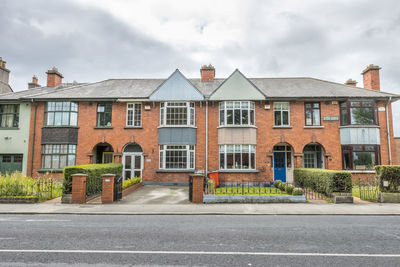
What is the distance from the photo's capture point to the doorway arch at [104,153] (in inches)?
808

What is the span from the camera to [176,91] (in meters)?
19.3

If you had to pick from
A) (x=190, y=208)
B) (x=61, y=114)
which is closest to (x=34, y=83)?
(x=61, y=114)

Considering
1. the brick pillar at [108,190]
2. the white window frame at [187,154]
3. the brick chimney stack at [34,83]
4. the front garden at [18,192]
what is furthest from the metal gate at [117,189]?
the brick chimney stack at [34,83]

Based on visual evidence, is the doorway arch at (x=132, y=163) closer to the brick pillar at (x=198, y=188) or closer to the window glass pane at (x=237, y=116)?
the window glass pane at (x=237, y=116)

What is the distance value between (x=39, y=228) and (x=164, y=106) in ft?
41.9

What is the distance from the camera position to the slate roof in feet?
63.3

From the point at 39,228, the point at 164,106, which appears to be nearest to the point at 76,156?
the point at 164,106

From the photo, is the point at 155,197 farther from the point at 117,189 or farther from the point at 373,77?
the point at 373,77

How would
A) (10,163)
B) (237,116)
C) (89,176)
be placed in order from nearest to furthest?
(89,176)
(237,116)
(10,163)

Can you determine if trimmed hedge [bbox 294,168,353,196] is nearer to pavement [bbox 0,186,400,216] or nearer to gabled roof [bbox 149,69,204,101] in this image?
pavement [bbox 0,186,400,216]

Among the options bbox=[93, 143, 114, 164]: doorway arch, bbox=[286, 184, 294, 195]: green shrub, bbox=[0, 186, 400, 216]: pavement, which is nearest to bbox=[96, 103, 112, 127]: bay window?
bbox=[93, 143, 114, 164]: doorway arch

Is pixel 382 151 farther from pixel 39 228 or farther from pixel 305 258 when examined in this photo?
pixel 39 228

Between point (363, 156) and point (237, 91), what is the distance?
33.9 feet

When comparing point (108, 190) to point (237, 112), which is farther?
point (237, 112)
